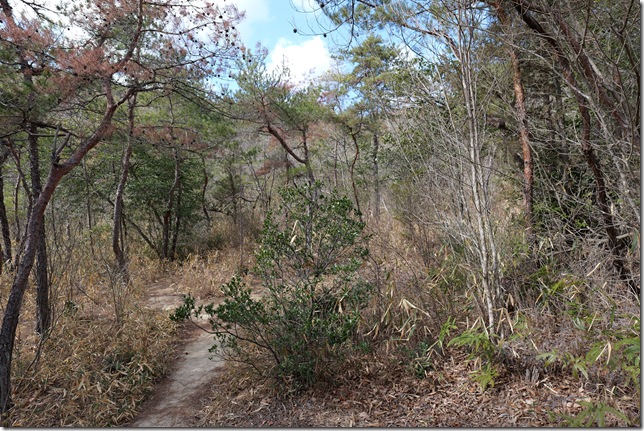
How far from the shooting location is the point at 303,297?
3.25 m

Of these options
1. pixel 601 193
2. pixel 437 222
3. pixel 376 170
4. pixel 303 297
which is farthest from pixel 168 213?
pixel 601 193

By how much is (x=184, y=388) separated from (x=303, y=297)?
5.17ft

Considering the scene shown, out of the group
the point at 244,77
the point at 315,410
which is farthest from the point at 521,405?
the point at 244,77

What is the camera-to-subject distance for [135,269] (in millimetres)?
7422

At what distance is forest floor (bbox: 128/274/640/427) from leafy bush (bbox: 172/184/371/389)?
0.21m

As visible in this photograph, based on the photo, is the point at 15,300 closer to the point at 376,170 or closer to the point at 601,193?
the point at 601,193

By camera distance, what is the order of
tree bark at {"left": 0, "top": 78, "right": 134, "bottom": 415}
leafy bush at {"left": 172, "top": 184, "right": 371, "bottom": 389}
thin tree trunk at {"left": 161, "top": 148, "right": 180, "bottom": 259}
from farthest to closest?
thin tree trunk at {"left": 161, "top": 148, "right": 180, "bottom": 259} → leafy bush at {"left": 172, "top": 184, "right": 371, "bottom": 389} → tree bark at {"left": 0, "top": 78, "right": 134, "bottom": 415}

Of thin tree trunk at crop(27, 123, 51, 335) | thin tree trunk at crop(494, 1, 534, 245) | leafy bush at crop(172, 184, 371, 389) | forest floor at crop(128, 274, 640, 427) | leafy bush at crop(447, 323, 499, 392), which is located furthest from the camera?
thin tree trunk at crop(27, 123, 51, 335)

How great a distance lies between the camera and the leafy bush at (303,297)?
10.4 feet

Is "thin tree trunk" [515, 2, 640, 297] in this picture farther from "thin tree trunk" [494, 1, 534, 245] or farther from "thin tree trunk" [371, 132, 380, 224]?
"thin tree trunk" [371, 132, 380, 224]

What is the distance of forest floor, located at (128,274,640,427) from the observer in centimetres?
254

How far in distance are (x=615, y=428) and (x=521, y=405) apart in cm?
53

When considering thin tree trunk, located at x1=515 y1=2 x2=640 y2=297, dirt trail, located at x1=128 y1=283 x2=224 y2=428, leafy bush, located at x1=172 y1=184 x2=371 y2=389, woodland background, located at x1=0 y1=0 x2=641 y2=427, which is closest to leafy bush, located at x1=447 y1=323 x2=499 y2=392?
woodland background, located at x1=0 y1=0 x2=641 y2=427

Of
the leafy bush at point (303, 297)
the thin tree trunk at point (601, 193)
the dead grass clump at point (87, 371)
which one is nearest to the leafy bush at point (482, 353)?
the leafy bush at point (303, 297)
